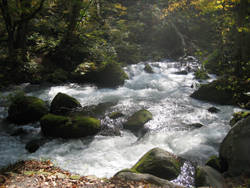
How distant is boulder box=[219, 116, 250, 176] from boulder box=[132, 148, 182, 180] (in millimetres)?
1203

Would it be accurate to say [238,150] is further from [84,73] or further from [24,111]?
[84,73]

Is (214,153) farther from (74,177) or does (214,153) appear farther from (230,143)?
(74,177)

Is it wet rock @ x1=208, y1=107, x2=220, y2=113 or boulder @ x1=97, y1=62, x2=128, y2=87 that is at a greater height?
boulder @ x1=97, y1=62, x2=128, y2=87

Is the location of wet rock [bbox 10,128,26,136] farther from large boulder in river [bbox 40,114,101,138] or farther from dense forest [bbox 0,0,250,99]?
dense forest [bbox 0,0,250,99]

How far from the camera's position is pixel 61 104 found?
7.77 metres

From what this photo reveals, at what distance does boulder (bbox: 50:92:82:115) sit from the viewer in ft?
25.0

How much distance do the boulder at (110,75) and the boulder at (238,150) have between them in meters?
8.34

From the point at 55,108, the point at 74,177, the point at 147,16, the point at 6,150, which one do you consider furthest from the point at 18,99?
the point at 147,16

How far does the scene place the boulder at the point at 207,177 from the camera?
144 inches

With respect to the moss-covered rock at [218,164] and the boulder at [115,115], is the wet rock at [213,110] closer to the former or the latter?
the moss-covered rock at [218,164]

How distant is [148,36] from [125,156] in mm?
19319

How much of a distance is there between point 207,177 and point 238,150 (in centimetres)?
108

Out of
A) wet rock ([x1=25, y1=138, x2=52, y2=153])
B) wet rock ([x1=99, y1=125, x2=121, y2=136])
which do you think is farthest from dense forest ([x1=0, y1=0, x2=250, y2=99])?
wet rock ([x1=25, y1=138, x2=52, y2=153])

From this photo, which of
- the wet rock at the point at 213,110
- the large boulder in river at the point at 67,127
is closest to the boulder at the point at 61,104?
the large boulder in river at the point at 67,127
